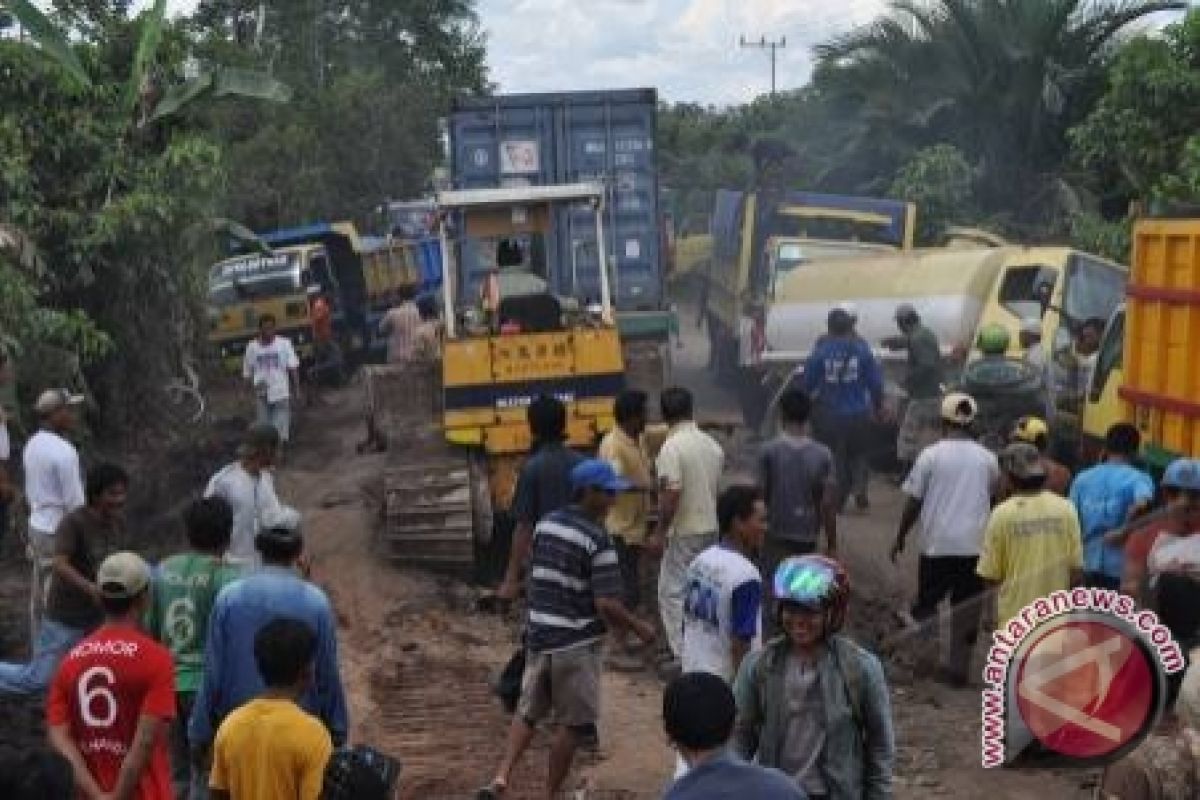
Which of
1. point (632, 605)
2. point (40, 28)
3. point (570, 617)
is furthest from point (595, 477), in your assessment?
point (40, 28)

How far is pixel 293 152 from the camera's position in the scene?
119 feet

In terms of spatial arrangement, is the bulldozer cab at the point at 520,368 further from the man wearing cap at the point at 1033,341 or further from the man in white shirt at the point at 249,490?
the man in white shirt at the point at 249,490

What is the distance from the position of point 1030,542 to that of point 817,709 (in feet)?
11.6

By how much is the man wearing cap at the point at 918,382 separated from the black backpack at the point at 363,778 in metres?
10.3

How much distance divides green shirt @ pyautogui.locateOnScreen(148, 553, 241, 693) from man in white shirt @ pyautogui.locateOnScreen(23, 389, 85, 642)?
8.93ft

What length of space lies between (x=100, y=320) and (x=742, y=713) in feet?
41.5

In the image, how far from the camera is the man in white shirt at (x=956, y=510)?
30.9 feet

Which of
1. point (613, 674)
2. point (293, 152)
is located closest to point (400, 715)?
point (613, 674)

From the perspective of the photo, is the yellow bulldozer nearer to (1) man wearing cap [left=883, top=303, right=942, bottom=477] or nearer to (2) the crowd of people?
(2) the crowd of people

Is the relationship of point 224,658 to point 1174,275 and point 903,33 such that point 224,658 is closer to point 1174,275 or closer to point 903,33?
point 1174,275

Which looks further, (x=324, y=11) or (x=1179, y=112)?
(x=324, y=11)

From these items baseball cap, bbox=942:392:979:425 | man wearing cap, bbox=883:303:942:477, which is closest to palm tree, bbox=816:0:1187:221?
man wearing cap, bbox=883:303:942:477

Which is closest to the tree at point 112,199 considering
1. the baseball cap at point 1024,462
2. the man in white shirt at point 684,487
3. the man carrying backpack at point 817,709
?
the man in white shirt at point 684,487

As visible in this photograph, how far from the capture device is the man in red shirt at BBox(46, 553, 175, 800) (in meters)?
5.54
